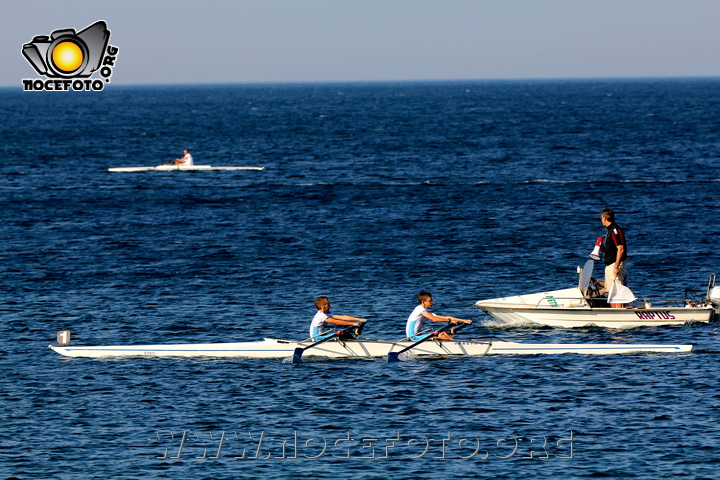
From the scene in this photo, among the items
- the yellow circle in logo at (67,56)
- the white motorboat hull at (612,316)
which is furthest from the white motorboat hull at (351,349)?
the yellow circle in logo at (67,56)

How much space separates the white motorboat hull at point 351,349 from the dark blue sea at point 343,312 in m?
0.40

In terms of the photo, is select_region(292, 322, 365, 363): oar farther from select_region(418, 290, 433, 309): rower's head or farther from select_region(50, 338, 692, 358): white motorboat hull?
select_region(418, 290, 433, 309): rower's head

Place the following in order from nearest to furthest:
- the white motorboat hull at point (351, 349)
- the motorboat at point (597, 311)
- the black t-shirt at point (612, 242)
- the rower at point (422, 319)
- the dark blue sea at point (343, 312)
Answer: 1. the dark blue sea at point (343, 312)
2. the rower at point (422, 319)
3. the white motorboat hull at point (351, 349)
4. the black t-shirt at point (612, 242)
5. the motorboat at point (597, 311)

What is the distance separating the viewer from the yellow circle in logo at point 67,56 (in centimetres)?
4675

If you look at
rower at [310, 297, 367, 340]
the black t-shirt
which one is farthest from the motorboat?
rower at [310, 297, 367, 340]

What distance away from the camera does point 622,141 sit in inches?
4126

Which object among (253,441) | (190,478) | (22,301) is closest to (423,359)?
(253,441)

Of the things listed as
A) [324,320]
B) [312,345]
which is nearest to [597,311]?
[324,320]

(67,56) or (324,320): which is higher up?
(67,56)

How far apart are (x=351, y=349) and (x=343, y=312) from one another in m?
6.27

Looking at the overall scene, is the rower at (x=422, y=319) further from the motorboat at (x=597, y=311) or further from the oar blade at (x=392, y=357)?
the motorboat at (x=597, y=311)

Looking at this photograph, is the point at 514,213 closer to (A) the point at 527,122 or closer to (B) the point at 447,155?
(B) the point at 447,155

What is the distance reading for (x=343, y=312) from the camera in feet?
110

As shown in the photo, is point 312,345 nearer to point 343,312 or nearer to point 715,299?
point 343,312
